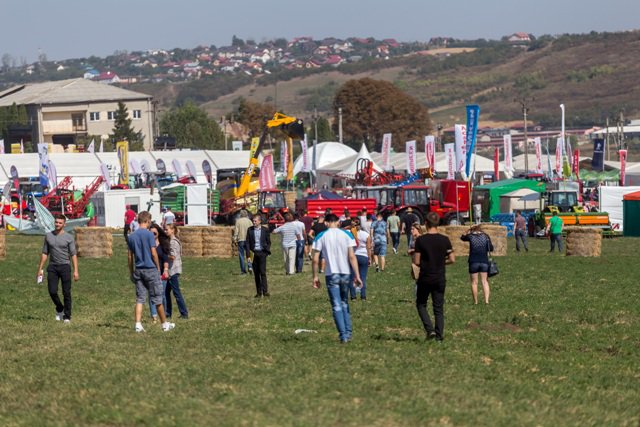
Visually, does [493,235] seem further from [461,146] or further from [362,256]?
[362,256]

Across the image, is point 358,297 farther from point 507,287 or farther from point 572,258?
point 572,258

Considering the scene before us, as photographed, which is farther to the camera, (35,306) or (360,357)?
(35,306)

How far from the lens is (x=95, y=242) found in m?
37.7

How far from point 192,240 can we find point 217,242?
0.82 metres

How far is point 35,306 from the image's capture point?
22.1 metres

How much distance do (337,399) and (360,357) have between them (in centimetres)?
298

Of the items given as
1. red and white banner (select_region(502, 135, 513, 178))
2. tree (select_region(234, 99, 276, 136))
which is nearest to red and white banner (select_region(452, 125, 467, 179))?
red and white banner (select_region(502, 135, 513, 178))

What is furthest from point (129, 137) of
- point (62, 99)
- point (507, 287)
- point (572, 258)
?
point (507, 287)

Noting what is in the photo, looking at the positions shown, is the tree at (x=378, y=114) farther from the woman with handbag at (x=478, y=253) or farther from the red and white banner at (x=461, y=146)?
the woman with handbag at (x=478, y=253)

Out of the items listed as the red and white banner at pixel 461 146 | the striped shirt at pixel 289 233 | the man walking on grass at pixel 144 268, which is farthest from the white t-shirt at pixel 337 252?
the red and white banner at pixel 461 146

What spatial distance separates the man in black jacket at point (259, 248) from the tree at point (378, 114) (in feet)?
412

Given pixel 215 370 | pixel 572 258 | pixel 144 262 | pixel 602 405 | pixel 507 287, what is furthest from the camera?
pixel 572 258

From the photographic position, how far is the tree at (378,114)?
150500mm

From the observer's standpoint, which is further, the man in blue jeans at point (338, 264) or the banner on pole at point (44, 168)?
the banner on pole at point (44, 168)
